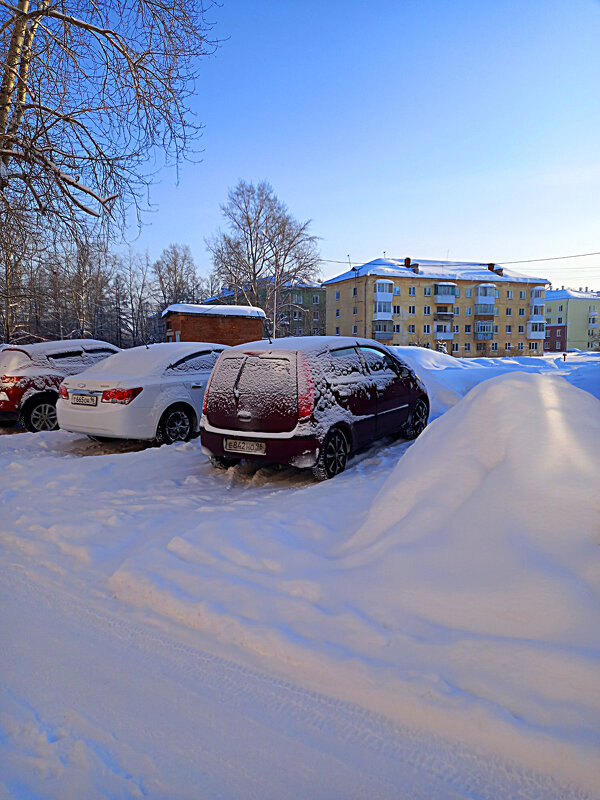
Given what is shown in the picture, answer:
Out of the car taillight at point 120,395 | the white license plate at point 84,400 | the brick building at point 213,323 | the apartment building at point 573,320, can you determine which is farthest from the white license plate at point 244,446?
the apartment building at point 573,320

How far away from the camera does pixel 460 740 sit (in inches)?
79.0

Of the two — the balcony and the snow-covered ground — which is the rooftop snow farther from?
the snow-covered ground

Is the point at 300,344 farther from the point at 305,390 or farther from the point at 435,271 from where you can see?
the point at 435,271

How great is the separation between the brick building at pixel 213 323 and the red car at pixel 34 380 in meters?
13.8

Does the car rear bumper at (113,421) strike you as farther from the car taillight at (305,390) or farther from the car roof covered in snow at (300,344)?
the car taillight at (305,390)

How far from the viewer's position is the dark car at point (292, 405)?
5488 mm

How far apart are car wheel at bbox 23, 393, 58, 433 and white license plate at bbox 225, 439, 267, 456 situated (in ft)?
17.3

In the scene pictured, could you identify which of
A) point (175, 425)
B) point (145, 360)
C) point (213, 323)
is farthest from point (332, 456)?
point (213, 323)

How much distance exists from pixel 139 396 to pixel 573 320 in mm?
Answer: 100926

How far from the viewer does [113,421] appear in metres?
7.23

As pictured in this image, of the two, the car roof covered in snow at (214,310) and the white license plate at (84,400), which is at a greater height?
the car roof covered in snow at (214,310)

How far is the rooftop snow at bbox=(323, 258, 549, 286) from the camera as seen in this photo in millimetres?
63656

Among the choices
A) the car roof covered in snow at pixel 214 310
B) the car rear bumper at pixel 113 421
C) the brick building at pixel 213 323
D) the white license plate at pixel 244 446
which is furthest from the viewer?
the brick building at pixel 213 323

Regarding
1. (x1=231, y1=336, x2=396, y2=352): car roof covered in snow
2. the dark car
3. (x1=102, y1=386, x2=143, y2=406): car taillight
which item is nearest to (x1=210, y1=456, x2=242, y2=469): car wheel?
the dark car
